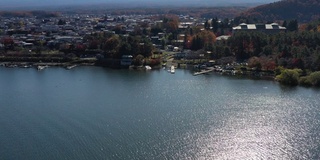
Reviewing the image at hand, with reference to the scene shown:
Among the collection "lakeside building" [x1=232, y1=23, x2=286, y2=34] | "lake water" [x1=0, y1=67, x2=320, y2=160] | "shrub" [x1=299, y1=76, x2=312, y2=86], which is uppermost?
"lakeside building" [x1=232, y1=23, x2=286, y2=34]

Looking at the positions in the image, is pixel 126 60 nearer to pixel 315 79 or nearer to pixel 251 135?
pixel 315 79

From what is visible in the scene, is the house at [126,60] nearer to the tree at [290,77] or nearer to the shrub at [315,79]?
the tree at [290,77]

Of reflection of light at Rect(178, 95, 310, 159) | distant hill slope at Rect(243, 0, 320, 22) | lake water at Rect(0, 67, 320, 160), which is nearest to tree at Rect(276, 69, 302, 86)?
lake water at Rect(0, 67, 320, 160)

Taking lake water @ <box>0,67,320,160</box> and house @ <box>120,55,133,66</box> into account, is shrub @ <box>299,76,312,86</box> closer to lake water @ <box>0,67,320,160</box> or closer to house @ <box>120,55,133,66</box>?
lake water @ <box>0,67,320,160</box>

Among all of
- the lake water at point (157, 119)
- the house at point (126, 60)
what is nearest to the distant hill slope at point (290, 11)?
the house at point (126, 60)

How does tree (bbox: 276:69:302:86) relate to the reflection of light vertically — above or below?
above

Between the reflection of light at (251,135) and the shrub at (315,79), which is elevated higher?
the shrub at (315,79)

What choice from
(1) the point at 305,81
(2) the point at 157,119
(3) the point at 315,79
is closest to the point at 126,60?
(1) the point at 305,81
